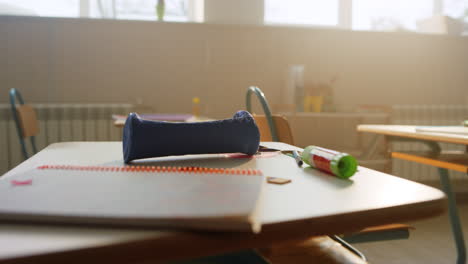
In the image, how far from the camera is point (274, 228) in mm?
406

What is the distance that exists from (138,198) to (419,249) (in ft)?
7.31

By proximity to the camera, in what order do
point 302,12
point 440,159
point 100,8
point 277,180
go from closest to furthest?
point 277,180, point 440,159, point 100,8, point 302,12

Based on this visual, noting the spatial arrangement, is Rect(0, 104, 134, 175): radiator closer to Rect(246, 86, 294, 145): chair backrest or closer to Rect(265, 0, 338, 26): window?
Rect(265, 0, 338, 26): window

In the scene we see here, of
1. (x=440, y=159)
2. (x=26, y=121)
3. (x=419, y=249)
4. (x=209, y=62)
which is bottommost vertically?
(x=419, y=249)

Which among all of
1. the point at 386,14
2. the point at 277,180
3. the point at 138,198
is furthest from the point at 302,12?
the point at 138,198

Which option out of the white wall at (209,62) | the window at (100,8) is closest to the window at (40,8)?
the window at (100,8)

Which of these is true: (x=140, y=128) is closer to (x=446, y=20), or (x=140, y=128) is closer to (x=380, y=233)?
(x=380, y=233)

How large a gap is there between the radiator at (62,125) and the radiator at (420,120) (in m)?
2.21

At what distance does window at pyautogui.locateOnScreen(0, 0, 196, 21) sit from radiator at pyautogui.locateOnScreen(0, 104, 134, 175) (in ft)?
2.44

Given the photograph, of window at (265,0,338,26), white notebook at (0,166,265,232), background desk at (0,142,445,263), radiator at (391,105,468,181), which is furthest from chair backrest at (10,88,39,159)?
radiator at (391,105,468,181)

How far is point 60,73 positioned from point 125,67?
48 centimetres

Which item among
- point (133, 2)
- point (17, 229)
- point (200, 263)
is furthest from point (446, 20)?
point (17, 229)

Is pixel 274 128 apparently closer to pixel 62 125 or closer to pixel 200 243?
pixel 200 243

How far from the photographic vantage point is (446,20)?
372cm
